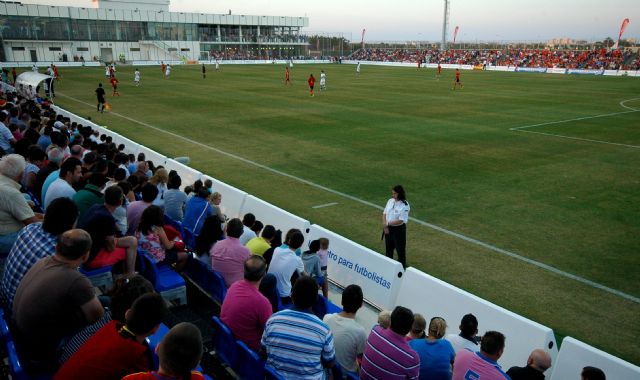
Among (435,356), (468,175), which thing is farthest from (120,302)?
(468,175)

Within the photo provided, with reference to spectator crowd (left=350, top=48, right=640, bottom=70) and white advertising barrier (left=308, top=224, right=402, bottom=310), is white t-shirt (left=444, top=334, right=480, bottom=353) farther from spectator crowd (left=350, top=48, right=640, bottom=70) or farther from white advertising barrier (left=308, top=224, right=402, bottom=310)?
spectator crowd (left=350, top=48, right=640, bottom=70)

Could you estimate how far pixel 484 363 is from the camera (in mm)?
4121

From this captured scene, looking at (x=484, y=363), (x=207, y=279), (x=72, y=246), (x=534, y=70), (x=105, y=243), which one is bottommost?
(x=207, y=279)

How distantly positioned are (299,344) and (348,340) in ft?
2.35

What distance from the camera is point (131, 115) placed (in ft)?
82.8

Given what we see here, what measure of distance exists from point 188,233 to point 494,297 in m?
5.41

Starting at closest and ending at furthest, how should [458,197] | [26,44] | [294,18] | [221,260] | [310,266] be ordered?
[221,260]
[310,266]
[458,197]
[26,44]
[294,18]

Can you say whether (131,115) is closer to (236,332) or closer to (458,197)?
(458,197)

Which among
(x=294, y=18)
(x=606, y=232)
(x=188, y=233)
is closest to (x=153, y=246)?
(x=188, y=233)

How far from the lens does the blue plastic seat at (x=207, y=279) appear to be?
20.2ft

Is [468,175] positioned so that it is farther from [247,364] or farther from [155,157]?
[247,364]

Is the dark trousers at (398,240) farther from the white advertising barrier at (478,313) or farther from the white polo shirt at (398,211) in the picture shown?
the white advertising barrier at (478,313)

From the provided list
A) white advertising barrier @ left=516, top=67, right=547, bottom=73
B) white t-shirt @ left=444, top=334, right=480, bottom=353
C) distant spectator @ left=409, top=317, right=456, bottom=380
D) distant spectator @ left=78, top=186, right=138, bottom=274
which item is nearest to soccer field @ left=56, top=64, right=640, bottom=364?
white t-shirt @ left=444, top=334, right=480, bottom=353

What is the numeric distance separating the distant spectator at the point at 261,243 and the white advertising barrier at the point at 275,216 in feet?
5.97
